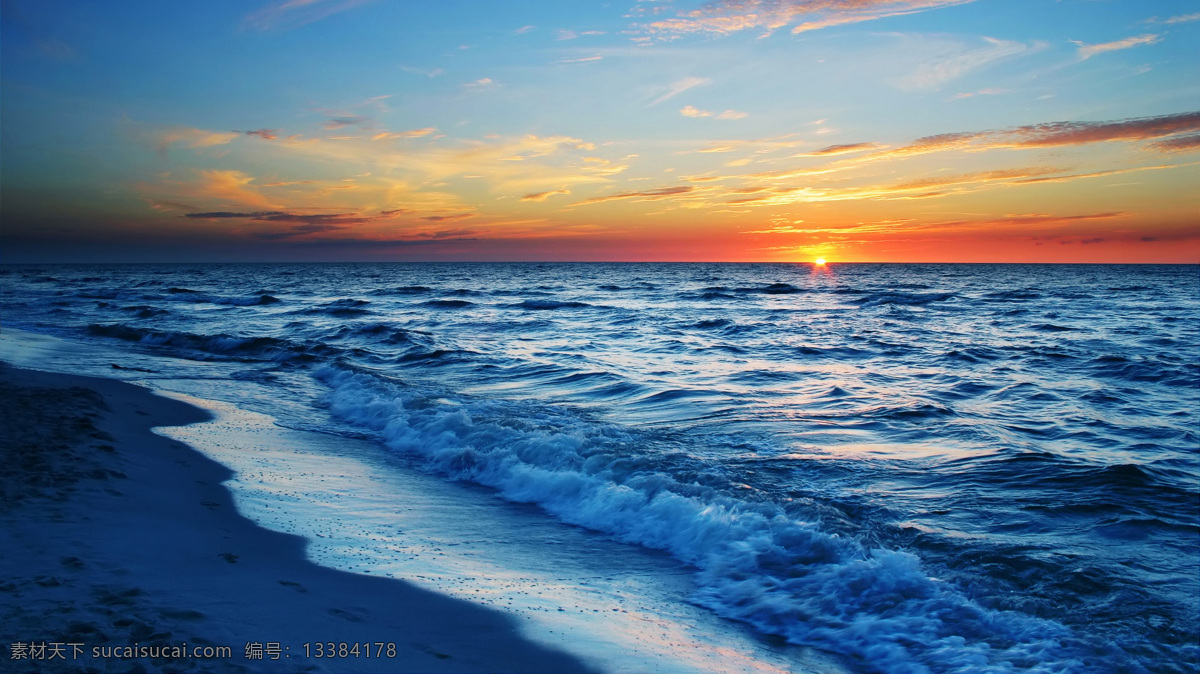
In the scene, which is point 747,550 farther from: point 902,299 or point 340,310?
point 902,299

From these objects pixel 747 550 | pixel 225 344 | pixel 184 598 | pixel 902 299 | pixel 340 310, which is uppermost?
pixel 902 299

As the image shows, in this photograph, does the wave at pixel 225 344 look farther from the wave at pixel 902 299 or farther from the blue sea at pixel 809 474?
the wave at pixel 902 299

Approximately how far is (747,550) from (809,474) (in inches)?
89.5

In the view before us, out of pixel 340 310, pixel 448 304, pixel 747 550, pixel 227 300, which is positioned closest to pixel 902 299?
pixel 448 304

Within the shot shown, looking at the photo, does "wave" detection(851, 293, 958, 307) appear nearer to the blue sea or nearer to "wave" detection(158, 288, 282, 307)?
the blue sea

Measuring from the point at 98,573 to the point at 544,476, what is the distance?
4.31m

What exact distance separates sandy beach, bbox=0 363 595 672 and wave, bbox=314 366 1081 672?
1.93m

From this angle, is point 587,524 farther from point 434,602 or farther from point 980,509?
point 980,509

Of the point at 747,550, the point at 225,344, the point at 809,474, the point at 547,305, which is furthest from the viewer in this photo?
the point at 547,305

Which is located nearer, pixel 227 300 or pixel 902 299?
pixel 227 300

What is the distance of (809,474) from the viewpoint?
24.5 feet

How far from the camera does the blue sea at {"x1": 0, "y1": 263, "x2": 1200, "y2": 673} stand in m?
4.52

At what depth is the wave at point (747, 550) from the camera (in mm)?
A: 4242

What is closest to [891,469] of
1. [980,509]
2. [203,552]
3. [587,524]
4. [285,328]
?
[980,509]
